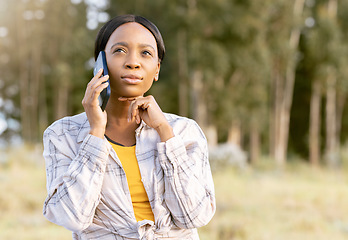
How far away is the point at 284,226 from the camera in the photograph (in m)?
7.23

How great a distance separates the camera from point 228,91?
18.3 m

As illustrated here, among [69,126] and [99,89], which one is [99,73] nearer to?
[99,89]

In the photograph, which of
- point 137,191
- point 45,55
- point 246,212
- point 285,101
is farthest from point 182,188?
point 45,55

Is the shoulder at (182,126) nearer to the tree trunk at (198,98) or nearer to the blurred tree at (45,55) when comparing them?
the tree trunk at (198,98)

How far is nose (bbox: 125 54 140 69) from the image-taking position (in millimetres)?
1828

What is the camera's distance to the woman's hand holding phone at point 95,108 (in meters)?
1.77

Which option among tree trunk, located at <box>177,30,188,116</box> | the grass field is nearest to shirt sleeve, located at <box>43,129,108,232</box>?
the grass field

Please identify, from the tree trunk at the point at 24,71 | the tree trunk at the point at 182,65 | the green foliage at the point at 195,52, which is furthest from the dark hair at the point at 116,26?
the tree trunk at the point at 24,71

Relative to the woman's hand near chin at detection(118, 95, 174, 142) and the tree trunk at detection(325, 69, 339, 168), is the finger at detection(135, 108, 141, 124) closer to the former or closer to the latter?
the woman's hand near chin at detection(118, 95, 174, 142)

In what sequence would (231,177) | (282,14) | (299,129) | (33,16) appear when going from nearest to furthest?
1. (231,177)
2. (282,14)
3. (33,16)
4. (299,129)

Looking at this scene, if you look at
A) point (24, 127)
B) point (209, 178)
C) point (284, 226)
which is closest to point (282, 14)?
point (284, 226)

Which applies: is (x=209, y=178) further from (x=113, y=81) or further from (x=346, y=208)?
(x=346, y=208)

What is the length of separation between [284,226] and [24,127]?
21.6 meters

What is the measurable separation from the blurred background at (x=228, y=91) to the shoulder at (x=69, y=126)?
4668 millimetres
